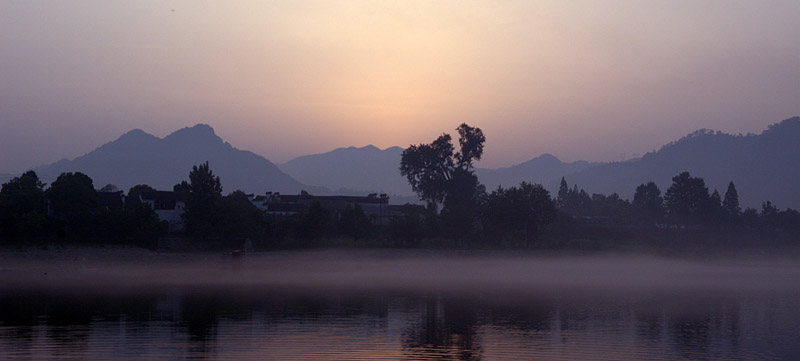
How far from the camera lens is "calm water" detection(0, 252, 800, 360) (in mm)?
30797

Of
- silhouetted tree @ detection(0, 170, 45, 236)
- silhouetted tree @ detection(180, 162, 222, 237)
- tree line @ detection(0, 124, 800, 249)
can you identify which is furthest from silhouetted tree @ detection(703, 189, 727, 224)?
silhouetted tree @ detection(0, 170, 45, 236)

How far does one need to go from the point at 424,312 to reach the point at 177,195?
75901 millimetres

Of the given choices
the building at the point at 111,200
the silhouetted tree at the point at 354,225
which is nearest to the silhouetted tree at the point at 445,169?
the silhouetted tree at the point at 354,225

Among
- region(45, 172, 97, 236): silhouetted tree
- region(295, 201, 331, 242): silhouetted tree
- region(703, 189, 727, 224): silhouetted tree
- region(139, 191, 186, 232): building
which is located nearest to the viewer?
region(45, 172, 97, 236): silhouetted tree

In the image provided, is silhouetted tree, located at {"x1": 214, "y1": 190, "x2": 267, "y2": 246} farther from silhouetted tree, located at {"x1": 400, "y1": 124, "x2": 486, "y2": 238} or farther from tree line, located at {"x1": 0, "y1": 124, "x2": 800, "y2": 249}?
silhouetted tree, located at {"x1": 400, "y1": 124, "x2": 486, "y2": 238}

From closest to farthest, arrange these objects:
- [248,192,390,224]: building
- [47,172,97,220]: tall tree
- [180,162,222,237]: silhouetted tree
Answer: [47,172,97,220]: tall tree, [180,162,222,237]: silhouetted tree, [248,192,390,224]: building

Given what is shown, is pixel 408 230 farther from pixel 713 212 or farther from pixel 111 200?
pixel 713 212

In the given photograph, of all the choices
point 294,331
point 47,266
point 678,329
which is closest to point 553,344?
point 678,329

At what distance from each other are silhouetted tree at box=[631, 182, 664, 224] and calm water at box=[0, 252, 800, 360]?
112231 millimetres

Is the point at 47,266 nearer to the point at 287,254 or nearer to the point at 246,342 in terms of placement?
the point at 287,254

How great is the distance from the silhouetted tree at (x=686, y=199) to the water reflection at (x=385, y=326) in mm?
107308

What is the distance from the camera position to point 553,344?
33312 mm

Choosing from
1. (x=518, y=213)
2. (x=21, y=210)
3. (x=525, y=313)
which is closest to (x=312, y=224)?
(x=518, y=213)

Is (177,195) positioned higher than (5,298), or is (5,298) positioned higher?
(177,195)
